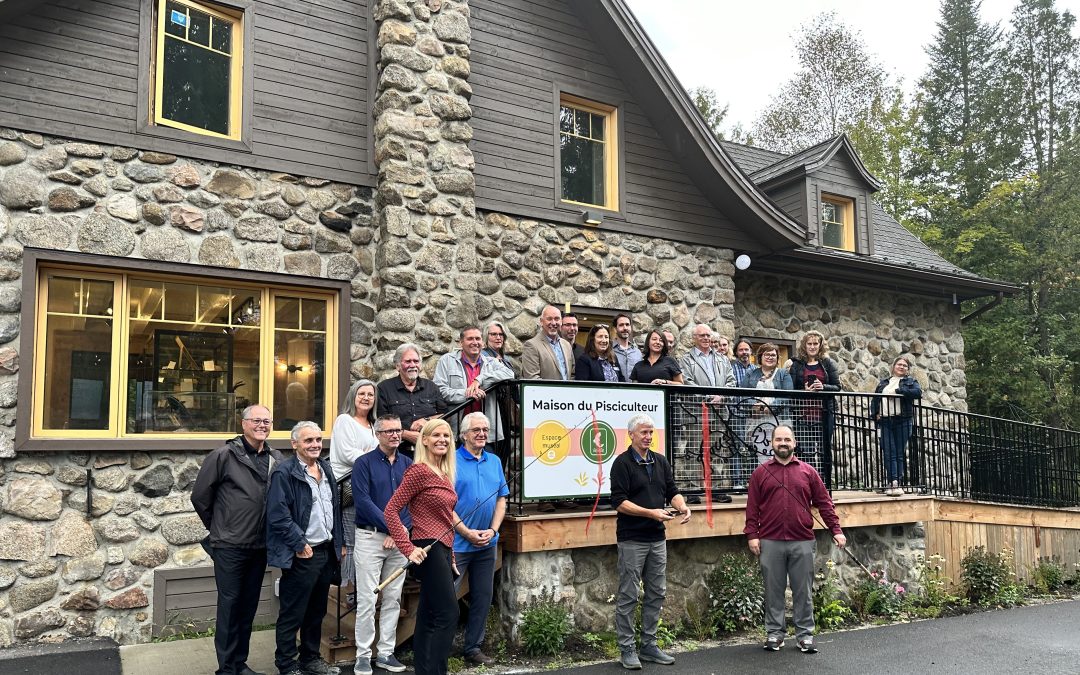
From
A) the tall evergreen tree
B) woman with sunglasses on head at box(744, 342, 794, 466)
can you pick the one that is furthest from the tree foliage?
woman with sunglasses on head at box(744, 342, 794, 466)

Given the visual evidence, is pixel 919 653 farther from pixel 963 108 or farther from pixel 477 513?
pixel 963 108

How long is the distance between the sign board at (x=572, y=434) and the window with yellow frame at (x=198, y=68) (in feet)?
12.5

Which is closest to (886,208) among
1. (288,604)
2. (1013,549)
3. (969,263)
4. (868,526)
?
(969,263)

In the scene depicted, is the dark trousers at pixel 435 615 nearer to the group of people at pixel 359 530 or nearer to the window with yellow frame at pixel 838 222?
the group of people at pixel 359 530

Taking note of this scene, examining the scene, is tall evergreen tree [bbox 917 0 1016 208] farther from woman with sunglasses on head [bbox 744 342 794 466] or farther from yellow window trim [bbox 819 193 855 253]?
woman with sunglasses on head [bbox 744 342 794 466]

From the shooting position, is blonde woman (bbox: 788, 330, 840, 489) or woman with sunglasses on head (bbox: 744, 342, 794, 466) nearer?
woman with sunglasses on head (bbox: 744, 342, 794, 466)

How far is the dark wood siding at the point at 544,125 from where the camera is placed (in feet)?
32.0

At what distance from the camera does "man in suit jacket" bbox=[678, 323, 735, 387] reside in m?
8.95

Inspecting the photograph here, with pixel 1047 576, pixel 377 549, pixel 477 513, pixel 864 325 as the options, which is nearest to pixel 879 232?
pixel 864 325

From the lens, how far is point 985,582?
995cm

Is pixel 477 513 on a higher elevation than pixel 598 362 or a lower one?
lower

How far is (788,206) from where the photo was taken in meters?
13.6

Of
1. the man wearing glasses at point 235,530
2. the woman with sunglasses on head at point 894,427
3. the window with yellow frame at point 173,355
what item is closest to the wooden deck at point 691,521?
the woman with sunglasses on head at point 894,427

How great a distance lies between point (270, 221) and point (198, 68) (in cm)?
151
